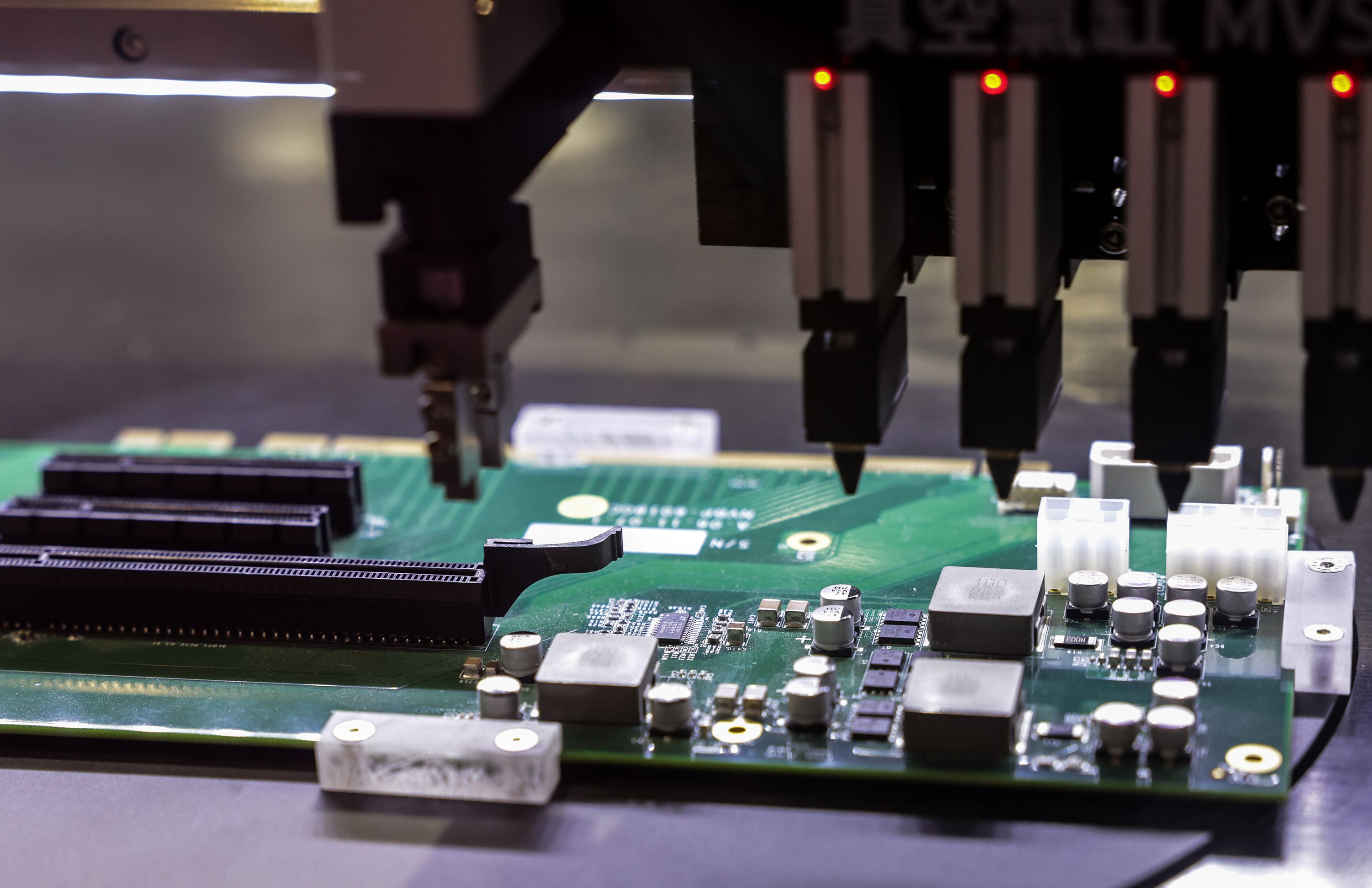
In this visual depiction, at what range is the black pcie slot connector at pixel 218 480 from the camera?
16.0 feet

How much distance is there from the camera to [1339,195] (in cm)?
308

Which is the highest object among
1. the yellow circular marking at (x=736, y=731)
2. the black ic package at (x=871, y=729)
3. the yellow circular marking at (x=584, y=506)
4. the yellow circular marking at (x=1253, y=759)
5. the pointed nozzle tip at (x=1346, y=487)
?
the pointed nozzle tip at (x=1346, y=487)

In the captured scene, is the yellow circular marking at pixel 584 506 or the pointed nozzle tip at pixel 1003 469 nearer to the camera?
the pointed nozzle tip at pixel 1003 469

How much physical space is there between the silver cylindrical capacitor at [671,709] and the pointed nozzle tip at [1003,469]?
0.75 meters

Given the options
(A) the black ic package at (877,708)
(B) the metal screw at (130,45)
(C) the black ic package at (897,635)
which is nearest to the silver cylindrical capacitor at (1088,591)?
(C) the black ic package at (897,635)

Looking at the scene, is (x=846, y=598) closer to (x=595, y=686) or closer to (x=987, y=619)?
(x=987, y=619)

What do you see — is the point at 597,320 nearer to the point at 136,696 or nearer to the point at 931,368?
the point at 931,368

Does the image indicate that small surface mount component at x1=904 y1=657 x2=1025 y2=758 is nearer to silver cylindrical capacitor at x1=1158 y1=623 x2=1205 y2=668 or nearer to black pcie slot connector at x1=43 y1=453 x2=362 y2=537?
silver cylindrical capacitor at x1=1158 y1=623 x2=1205 y2=668

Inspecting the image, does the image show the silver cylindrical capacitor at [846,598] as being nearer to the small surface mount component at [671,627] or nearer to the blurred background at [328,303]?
the small surface mount component at [671,627]

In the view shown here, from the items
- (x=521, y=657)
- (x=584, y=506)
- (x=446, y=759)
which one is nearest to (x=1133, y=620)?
(x=521, y=657)

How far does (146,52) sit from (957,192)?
69.6 inches

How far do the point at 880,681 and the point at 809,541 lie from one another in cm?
87

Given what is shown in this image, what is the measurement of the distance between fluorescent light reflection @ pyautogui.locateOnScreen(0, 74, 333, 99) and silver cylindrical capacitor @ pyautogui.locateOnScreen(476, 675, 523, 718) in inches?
49.9

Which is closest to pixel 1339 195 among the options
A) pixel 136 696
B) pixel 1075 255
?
pixel 1075 255
